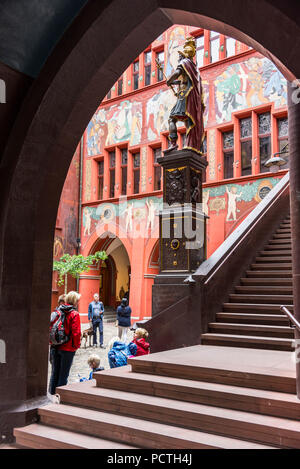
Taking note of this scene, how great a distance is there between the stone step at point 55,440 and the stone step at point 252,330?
253 cm

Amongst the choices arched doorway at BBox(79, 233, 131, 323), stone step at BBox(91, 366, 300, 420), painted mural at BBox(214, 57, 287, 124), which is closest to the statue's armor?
stone step at BBox(91, 366, 300, 420)

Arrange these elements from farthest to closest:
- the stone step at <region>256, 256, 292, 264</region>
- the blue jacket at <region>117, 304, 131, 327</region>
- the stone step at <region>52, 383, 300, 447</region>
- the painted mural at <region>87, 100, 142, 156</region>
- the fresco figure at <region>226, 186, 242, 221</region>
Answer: the painted mural at <region>87, 100, 142, 156</region> → the fresco figure at <region>226, 186, 242, 221</region> → the blue jacket at <region>117, 304, 131, 327</region> → the stone step at <region>256, 256, 292, 264</region> → the stone step at <region>52, 383, 300, 447</region>

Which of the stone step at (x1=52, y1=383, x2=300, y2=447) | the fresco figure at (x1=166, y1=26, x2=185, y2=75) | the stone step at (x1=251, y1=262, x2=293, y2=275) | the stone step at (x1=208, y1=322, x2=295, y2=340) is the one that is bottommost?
the stone step at (x1=52, y1=383, x2=300, y2=447)

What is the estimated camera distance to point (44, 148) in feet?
12.4

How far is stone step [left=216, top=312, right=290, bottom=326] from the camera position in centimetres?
525

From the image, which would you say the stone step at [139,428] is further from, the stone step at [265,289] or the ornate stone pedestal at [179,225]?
the stone step at [265,289]

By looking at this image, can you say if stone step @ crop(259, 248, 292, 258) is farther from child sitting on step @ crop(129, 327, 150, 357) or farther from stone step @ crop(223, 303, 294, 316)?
child sitting on step @ crop(129, 327, 150, 357)

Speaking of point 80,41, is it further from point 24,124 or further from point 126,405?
point 126,405

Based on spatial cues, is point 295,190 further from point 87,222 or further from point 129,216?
point 87,222

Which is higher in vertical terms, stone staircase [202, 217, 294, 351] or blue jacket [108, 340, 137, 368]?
stone staircase [202, 217, 294, 351]

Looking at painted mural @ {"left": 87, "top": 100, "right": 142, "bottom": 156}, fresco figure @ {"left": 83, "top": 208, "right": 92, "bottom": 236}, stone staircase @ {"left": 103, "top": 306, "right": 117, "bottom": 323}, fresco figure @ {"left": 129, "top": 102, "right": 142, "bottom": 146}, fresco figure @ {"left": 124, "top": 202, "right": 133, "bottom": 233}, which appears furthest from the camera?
stone staircase @ {"left": 103, "top": 306, "right": 117, "bottom": 323}

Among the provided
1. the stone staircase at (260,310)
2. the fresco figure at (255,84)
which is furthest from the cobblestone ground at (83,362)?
the fresco figure at (255,84)

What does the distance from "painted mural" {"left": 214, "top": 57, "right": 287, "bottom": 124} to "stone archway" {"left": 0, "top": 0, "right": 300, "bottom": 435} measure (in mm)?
11150

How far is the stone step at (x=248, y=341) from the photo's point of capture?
15.9 ft
